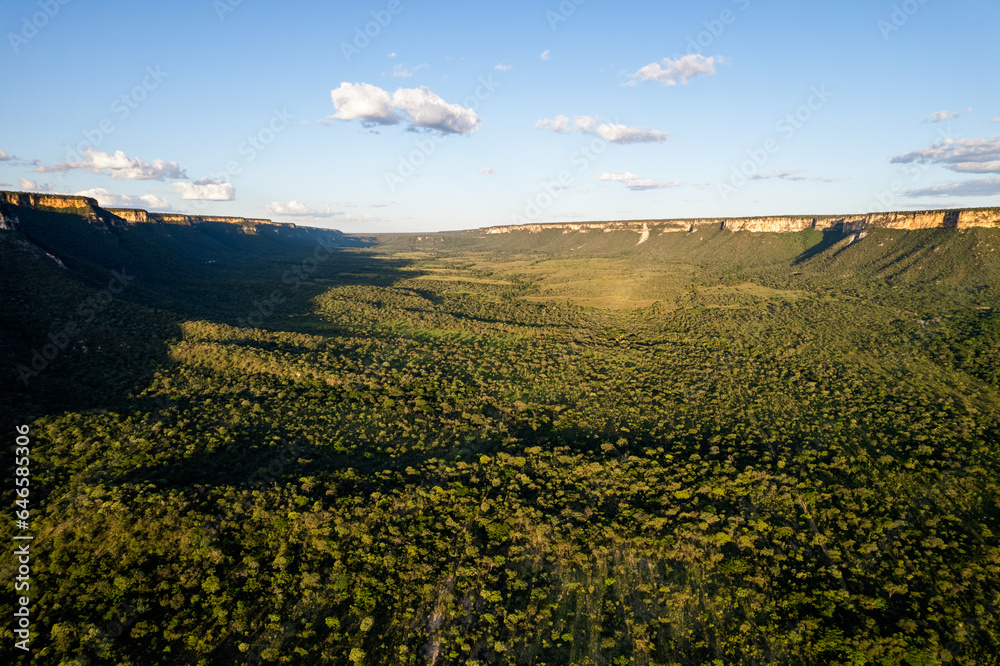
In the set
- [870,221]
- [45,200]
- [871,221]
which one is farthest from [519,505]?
[870,221]

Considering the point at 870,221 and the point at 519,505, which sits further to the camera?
the point at 870,221

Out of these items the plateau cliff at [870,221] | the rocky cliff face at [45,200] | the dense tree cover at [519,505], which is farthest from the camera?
the plateau cliff at [870,221]

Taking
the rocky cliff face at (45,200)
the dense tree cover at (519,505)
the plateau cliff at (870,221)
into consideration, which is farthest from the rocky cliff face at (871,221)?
the rocky cliff face at (45,200)

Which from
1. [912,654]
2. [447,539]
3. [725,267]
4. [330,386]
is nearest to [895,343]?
[912,654]

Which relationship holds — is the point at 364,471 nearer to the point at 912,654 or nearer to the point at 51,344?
the point at 912,654

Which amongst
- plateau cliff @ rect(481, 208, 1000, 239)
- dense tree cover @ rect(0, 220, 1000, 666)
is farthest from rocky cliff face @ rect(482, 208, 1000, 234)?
dense tree cover @ rect(0, 220, 1000, 666)

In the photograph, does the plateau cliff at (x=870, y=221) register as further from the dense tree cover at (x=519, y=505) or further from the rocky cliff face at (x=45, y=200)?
the rocky cliff face at (x=45, y=200)

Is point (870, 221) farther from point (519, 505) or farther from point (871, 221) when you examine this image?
point (519, 505)

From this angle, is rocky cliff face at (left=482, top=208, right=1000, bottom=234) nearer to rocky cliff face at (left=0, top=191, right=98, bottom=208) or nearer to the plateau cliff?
the plateau cliff

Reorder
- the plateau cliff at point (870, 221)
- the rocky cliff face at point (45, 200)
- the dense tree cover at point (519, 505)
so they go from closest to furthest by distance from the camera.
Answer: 1. the dense tree cover at point (519, 505)
2. the rocky cliff face at point (45, 200)
3. the plateau cliff at point (870, 221)
